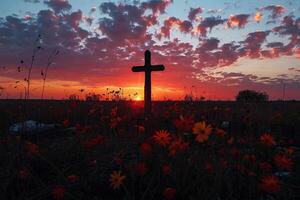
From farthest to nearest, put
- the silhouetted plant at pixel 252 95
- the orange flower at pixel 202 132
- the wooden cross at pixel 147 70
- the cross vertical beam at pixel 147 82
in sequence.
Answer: the silhouetted plant at pixel 252 95
the wooden cross at pixel 147 70
the cross vertical beam at pixel 147 82
the orange flower at pixel 202 132

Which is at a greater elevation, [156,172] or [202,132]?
[202,132]

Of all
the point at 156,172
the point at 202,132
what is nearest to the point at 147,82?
the point at 156,172

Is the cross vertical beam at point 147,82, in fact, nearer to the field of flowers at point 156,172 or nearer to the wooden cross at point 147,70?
the wooden cross at point 147,70

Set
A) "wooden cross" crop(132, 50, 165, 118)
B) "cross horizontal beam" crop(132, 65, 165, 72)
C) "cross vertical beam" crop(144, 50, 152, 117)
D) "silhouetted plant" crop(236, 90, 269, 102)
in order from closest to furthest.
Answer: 1. "cross vertical beam" crop(144, 50, 152, 117)
2. "wooden cross" crop(132, 50, 165, 118)
3. "cross horizontal beam" crop(132, 65, 165, 72)
4. "silhouetted plant" crop(236, 90, 269, 102)

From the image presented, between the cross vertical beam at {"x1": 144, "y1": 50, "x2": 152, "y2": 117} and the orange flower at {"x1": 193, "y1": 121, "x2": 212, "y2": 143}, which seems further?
the cross vertical beam at {"x1": 144, "y1": 50, "x2": 152, "y2": 117}

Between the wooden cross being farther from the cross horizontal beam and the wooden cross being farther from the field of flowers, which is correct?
the field of flowers

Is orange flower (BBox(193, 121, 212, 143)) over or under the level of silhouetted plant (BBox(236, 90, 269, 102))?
under

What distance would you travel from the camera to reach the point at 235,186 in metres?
4.13

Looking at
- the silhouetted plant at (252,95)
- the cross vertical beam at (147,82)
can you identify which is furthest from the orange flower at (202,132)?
the silhouetted plant at (252,95)

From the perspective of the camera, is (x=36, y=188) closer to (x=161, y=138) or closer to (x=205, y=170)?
(x=161, y=138)

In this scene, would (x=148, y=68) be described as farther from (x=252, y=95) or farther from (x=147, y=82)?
(x=252, y=95)

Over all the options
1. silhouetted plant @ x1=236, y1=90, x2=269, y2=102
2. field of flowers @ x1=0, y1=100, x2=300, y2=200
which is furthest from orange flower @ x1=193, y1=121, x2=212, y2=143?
silhouetted plant @ x1=236, y1=90, x2=269, y2=102

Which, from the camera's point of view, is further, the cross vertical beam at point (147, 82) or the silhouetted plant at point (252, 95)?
the silhouetted plant at point (252, 95)

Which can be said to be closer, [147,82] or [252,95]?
[147,82]
